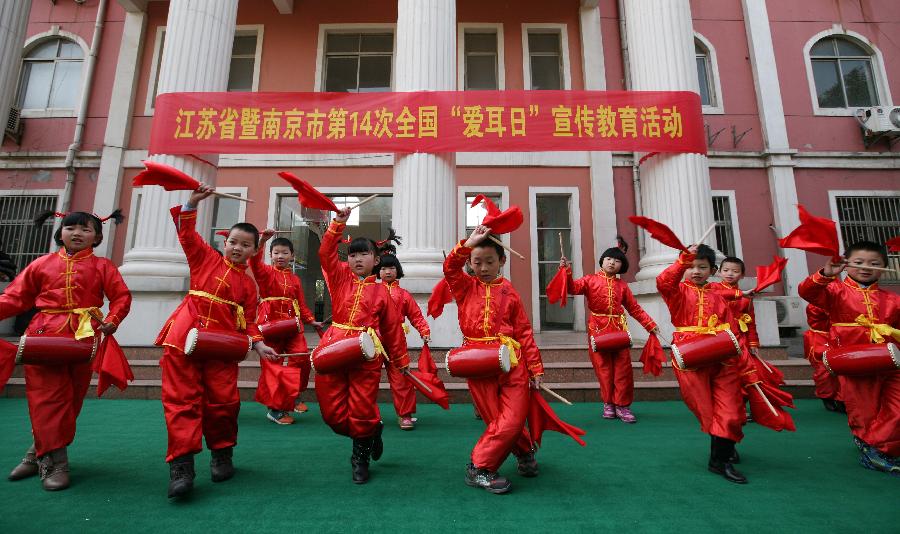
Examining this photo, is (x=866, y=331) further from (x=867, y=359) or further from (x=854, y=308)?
(x=867, y=359)

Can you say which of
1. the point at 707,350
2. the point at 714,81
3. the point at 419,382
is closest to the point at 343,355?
the point at 419,382

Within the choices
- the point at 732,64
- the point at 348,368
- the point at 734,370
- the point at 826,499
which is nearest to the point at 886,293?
the point at 734,370

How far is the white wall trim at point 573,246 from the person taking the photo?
9.09m

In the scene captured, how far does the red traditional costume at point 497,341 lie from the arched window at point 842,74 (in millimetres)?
11740

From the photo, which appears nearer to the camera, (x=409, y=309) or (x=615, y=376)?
(x=615, y=376)

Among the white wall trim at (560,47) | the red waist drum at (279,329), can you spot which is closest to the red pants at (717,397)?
the red waist drum at (279,329)

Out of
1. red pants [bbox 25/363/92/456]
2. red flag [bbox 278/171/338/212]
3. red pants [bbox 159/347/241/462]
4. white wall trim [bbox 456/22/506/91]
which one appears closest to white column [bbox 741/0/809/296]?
white wall trim [bbox 456/22/506/91]

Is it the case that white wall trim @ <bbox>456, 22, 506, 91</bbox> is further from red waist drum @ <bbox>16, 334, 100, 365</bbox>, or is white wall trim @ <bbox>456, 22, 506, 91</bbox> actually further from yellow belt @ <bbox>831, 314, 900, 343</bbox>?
red waist drum @ <bbox>16, 334, 100, 365</bbox>

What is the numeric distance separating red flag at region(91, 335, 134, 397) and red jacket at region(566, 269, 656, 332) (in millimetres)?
4167

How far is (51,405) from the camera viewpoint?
109 inches

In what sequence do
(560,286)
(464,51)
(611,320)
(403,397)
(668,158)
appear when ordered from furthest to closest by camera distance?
1. (464,51)
2. (668,158)
3. (611,320)
4. (560,286)
5. (403,397)

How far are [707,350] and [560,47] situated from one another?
31.6 ft

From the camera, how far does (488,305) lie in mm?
2889

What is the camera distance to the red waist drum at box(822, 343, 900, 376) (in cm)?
303
